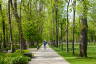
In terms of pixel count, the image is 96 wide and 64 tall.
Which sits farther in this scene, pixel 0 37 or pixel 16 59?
pixel 0 37

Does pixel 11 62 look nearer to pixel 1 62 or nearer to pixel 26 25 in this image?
pixel 1 62

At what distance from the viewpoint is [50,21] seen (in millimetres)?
80250

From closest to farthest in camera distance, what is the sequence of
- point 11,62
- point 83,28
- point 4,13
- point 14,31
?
1. point 11,62
2. point 83,28
3. point 4,13
4. point 14,31

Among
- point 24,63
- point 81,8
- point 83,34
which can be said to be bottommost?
point 24,63

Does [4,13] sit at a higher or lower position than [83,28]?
higher

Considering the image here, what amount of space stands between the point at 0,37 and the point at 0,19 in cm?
1191

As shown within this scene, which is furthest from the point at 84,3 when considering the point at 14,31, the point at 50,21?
the point at 50,21

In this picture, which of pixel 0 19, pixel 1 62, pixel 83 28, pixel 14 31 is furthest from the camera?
pixel 14 31

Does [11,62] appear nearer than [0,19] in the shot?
Yes

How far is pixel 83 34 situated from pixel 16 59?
10.9m

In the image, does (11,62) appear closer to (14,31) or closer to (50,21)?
(14,31)

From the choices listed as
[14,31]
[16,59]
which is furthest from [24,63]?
[14,31]

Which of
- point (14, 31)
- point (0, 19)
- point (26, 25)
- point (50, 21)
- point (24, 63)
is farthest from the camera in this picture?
point (50, 21)

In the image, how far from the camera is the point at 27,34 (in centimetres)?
3634
